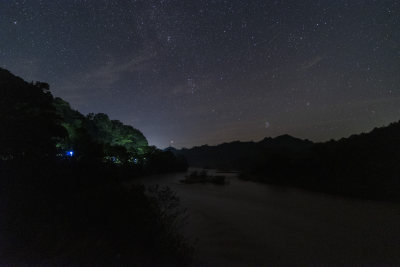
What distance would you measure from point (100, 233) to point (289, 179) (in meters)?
38.1

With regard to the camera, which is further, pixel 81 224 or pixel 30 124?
pixel 30 124

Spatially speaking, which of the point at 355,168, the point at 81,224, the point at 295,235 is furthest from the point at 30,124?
the point at 355,168

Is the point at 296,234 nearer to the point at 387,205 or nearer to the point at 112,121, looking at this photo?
the point at 387,205

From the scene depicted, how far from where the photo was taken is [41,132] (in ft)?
41.3

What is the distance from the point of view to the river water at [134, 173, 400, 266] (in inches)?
288

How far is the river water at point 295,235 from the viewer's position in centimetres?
732

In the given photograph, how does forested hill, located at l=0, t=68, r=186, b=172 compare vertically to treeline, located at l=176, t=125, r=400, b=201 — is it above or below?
above

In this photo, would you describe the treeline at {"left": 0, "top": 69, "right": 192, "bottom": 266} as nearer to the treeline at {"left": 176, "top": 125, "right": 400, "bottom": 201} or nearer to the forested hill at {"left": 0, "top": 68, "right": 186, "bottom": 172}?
the forested hill at {"left": 0, "top": 68, "right": 186, "bottom": 172}

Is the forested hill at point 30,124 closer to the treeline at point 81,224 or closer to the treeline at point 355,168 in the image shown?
the treeline at point 81,224

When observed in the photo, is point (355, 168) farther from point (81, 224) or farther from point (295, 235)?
point (81, 224)

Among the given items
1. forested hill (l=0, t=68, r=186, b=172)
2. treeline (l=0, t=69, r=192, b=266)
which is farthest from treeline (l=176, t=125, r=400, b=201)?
forested hill (l=0, t=68, r=186, b=172)

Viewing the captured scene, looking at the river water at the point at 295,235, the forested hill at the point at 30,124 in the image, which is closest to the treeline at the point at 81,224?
the river water at the point at 295,235

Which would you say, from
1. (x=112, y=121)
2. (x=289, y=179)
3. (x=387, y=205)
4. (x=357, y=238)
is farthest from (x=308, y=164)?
(x=112, y=121)

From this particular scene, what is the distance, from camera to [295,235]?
32.6 ft
